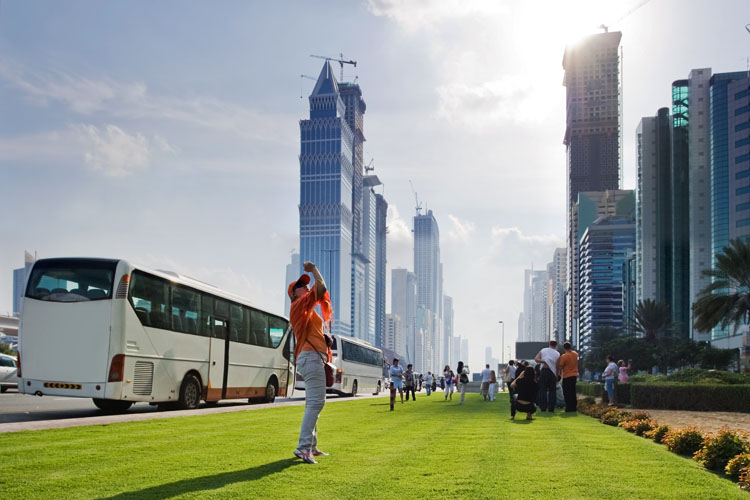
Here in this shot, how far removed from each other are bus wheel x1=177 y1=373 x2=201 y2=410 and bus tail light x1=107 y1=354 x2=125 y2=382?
3358mm

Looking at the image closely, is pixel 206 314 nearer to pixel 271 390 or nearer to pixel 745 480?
pixel 271 390

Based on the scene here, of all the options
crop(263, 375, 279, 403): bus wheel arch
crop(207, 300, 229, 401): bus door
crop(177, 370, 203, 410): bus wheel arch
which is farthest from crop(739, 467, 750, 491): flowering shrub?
crop(263, 375, 279, 403): bus wheel arch

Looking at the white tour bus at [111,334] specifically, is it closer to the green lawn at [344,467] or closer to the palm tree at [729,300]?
the green lawn at [344,467]

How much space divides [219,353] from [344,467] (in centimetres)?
1493

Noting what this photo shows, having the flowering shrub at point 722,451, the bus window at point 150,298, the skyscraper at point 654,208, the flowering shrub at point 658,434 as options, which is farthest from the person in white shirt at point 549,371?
the skyscraper at point 654,208

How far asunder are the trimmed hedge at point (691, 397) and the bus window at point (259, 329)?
41.8 ft

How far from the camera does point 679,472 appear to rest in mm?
7836

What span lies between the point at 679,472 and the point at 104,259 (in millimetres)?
13093

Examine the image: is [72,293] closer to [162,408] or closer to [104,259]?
[104,259]

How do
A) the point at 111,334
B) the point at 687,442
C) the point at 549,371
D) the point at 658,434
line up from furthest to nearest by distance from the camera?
the point at 549,371 < the point at 111,334 < the point at 658,434 < the point at 687,442

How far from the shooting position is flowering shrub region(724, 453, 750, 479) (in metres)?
7.58

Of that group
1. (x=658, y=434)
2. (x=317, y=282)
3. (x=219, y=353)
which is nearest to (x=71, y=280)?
(x=219, y=353)

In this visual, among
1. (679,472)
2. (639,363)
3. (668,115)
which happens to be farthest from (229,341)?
(668,115)

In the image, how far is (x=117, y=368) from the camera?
16.5m
